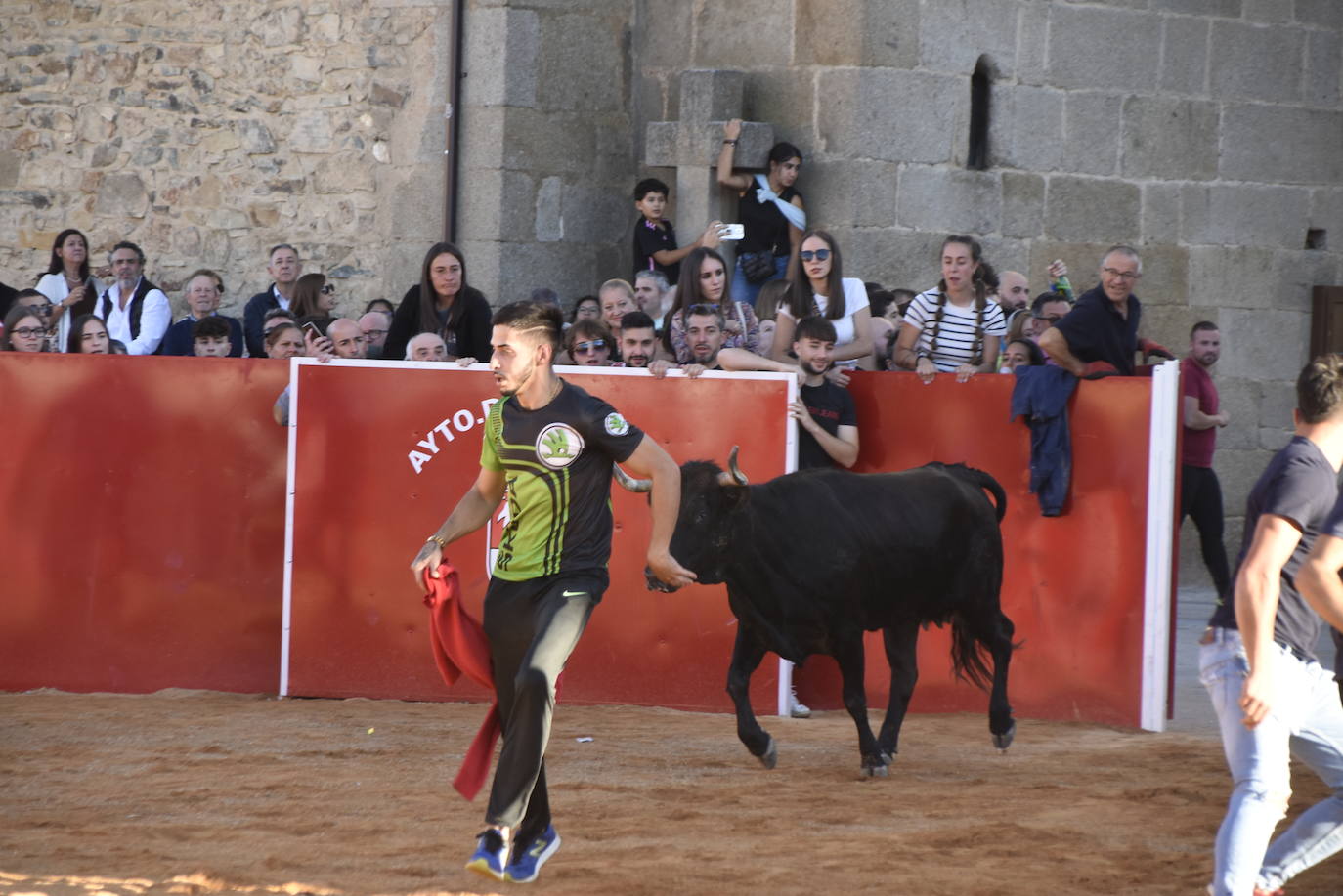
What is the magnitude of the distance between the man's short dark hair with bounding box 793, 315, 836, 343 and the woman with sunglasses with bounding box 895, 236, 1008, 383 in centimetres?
84

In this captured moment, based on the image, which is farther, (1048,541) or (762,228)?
(762,228)

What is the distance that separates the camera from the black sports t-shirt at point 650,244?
12.4 m

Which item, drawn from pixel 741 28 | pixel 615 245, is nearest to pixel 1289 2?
pixel 741 28

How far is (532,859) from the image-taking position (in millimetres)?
5977

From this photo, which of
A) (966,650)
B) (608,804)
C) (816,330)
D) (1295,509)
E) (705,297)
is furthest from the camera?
(705,297)

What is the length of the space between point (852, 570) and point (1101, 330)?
2001 millimetres

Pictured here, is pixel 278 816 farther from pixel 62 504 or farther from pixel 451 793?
pixel 62 504

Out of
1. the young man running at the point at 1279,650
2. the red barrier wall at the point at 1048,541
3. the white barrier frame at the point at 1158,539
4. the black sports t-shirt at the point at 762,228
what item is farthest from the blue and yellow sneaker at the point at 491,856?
the black sports t-shirt at the point at 762,228

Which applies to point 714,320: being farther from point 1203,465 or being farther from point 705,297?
point 1203,465

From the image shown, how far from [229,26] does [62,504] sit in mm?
5378

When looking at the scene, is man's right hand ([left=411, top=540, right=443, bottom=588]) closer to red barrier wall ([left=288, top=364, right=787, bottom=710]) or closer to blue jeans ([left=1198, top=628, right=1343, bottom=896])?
blue jeans ([left=1198, top=628, right=1343, bottom=896])

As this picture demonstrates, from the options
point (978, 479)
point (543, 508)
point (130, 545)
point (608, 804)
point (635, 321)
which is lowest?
point (608, 804)

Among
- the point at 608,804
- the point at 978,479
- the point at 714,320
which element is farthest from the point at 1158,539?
the point at 608,804

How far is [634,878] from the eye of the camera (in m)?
6.01
